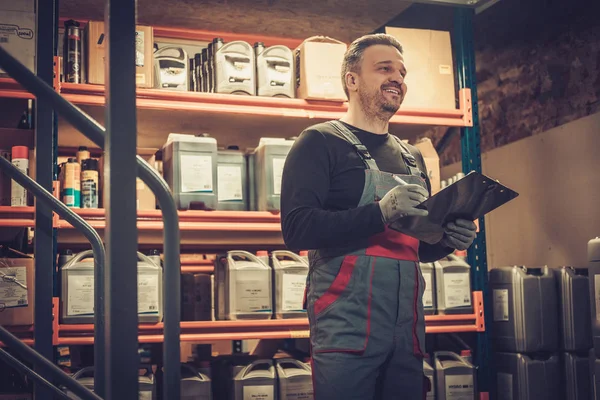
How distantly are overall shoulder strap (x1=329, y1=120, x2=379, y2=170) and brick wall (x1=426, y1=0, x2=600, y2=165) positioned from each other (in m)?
2.52

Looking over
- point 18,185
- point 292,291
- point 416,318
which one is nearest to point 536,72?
point 292,291

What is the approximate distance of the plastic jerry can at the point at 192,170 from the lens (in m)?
3.74

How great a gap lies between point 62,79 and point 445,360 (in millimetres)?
2643

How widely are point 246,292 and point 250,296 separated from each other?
1.2 inches

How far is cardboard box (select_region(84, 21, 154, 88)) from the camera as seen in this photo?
3742mm

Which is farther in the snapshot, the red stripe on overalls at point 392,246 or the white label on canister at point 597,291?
the white label on canister at point 597,291

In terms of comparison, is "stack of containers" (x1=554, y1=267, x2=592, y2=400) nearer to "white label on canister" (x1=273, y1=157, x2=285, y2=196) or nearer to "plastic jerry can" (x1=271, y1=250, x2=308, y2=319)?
"plastic jerry can" (x1=271, y1=250, x2=308, y2=319)

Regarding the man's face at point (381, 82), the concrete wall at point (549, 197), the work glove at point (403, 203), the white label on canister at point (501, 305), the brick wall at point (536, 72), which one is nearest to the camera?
the work glove at point (403, 203)

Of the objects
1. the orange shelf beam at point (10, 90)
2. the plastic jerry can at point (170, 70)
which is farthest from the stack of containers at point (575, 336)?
the orange shelf beam at point (10, 90)

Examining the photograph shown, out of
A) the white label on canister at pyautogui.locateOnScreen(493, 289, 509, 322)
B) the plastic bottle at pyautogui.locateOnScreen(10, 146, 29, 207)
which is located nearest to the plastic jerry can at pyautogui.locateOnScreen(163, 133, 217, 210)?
the plastic bottle at pyautogui.locateOnScreen(10, 146, 29, 207)

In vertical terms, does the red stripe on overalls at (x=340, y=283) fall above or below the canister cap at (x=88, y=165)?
below

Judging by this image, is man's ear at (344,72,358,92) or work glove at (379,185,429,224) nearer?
work glove at (379,185,429,224)

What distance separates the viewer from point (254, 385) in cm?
369

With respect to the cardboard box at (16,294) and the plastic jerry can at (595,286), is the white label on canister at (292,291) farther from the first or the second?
the plastic jerry can at (595,286)
